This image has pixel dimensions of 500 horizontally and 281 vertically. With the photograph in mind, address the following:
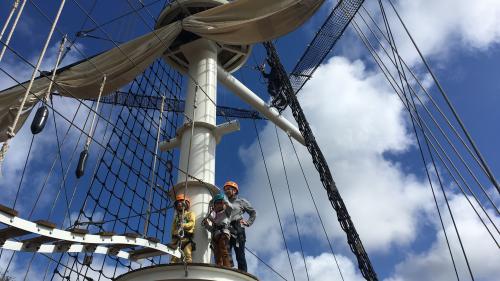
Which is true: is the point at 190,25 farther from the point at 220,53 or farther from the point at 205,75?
the point at 220,53

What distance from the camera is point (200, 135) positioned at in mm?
5367

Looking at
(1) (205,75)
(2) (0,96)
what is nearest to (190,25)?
(1) (205,75)

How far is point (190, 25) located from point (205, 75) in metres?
0.68

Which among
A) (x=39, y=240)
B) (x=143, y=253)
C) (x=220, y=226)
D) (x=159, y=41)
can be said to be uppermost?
(x=159, y=41)

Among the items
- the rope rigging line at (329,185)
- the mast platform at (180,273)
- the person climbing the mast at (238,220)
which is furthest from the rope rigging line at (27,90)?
the rope rigging line at (329,185)

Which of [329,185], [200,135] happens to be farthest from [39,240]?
[329,185]

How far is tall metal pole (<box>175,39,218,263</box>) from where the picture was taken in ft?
15.7

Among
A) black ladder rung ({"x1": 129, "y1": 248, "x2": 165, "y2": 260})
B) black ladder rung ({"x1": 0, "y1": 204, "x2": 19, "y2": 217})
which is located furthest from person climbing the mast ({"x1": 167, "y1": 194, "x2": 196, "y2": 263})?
black ladder rung ({"x1": 0, "y1": 204, "x2": 19, "y2": 217})

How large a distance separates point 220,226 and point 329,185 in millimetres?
5259

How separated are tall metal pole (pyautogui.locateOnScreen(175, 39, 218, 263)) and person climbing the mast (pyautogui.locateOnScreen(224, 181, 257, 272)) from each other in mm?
323

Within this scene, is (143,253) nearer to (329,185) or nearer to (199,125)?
(199,125)

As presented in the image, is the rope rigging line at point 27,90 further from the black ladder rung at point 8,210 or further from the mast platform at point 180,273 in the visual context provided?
the mast platform at point 180,273

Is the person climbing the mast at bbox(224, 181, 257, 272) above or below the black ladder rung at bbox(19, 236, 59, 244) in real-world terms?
above

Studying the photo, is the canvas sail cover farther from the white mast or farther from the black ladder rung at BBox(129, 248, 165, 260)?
the black ladder rung at BBox(129, 248, 165, 260)
